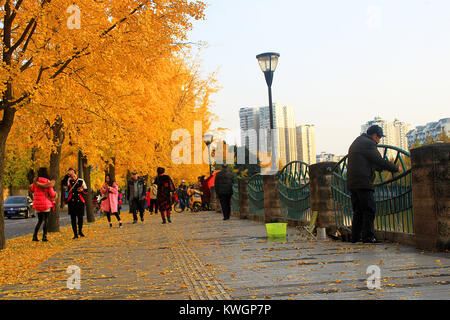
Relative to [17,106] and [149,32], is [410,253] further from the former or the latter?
[17,106]

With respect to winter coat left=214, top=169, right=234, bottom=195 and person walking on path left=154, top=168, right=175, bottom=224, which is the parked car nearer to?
person walking on path left=154, top=168, right=175, bottom=224

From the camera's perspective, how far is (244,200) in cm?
2109

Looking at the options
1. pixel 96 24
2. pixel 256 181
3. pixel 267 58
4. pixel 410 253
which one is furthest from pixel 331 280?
pixel 256 181

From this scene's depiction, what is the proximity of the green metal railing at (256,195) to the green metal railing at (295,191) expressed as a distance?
84.3 inches

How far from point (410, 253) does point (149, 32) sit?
23.9ft

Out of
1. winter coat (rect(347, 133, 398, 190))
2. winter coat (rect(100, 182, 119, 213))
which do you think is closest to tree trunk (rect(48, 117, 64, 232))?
winter coat (rect(100, 182, 119, 213))

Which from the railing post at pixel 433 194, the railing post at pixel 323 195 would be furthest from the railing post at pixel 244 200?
the railing post at pixel 433 194

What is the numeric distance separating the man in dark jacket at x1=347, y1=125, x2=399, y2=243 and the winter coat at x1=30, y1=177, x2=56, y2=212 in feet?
27.3

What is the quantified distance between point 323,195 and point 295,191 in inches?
116

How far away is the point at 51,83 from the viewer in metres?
11.5

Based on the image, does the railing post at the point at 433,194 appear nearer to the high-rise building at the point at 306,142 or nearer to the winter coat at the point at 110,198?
the winter coat at the point at 110,198

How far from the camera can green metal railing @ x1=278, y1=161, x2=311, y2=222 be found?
13438mm

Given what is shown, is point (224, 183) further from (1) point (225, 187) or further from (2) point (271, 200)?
(2) point (271, 200)

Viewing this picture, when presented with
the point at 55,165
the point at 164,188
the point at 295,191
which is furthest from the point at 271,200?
the point at 55,165
